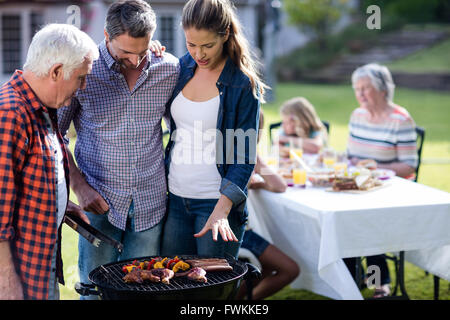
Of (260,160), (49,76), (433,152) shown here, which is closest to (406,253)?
(260,160)

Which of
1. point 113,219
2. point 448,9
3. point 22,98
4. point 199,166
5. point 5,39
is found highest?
point 448,9

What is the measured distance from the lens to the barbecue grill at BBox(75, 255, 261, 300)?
2270 mm

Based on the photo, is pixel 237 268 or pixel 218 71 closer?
pixel 237 268

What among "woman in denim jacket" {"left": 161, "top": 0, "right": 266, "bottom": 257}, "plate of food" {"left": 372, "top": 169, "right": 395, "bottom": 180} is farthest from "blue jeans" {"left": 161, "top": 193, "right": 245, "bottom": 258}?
"plate of food" {"left": 372, "top": 169, "right": 395, "bottom": 180}

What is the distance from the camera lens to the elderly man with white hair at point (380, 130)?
179 inches

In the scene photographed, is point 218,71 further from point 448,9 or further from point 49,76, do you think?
point 448,9

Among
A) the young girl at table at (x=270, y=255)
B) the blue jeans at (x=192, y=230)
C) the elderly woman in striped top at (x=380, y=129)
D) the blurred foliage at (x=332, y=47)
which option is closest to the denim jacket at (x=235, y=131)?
the blue jeans at (x=192, y=230)

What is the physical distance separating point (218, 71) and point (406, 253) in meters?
2.06

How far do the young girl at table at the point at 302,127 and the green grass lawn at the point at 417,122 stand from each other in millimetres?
1310

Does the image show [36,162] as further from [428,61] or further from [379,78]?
[428,61]

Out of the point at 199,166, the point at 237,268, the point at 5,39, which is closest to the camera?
the point at 237,268
